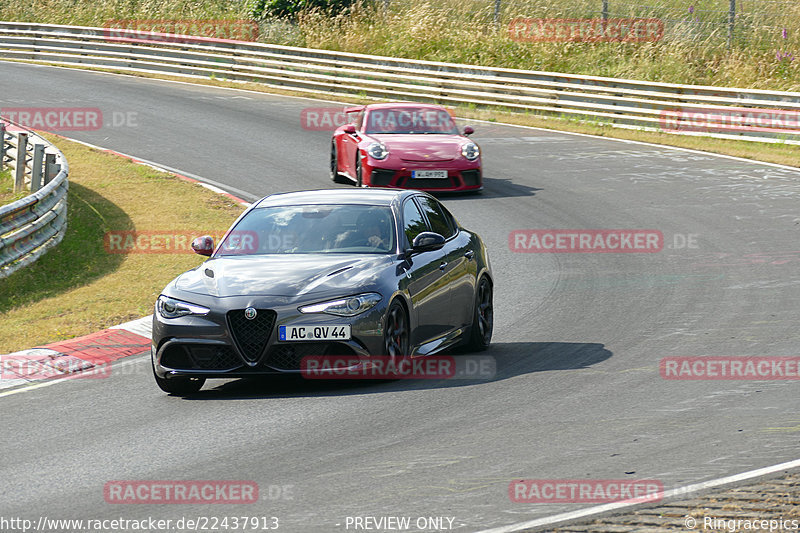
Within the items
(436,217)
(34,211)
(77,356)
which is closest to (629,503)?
(436,217)

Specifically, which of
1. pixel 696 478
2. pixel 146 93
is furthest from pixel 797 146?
pixel 696 478

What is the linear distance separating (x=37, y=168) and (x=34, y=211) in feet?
10.2

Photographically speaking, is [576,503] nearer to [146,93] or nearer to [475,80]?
[475,80]

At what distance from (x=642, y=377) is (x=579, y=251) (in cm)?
693

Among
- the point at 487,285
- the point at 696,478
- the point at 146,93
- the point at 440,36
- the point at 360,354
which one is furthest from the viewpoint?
the point at 440,36

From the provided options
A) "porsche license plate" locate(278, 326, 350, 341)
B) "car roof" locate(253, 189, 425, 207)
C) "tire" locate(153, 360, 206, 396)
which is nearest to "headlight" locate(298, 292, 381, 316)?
"porsche license plate" locate(278, 326, 350, 341)

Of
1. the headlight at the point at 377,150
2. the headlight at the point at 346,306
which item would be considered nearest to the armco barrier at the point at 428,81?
the headlight at the point at 377,150

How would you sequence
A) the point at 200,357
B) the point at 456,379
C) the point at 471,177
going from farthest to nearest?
the point at 471,177 < the point at 456,379 < the point at 200,357

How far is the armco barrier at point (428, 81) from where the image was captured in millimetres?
26156

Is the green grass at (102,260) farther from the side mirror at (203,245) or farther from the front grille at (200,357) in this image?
the front grille at (200,357)

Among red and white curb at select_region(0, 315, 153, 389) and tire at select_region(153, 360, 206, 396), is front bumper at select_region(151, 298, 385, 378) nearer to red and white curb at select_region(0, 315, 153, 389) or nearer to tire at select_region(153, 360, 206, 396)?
tire at select_region(153, 360, 206, 396)

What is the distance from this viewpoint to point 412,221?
1050cm

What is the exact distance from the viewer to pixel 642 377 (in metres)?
9.47

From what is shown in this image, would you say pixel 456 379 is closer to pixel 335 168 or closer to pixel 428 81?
pixel 335 168
